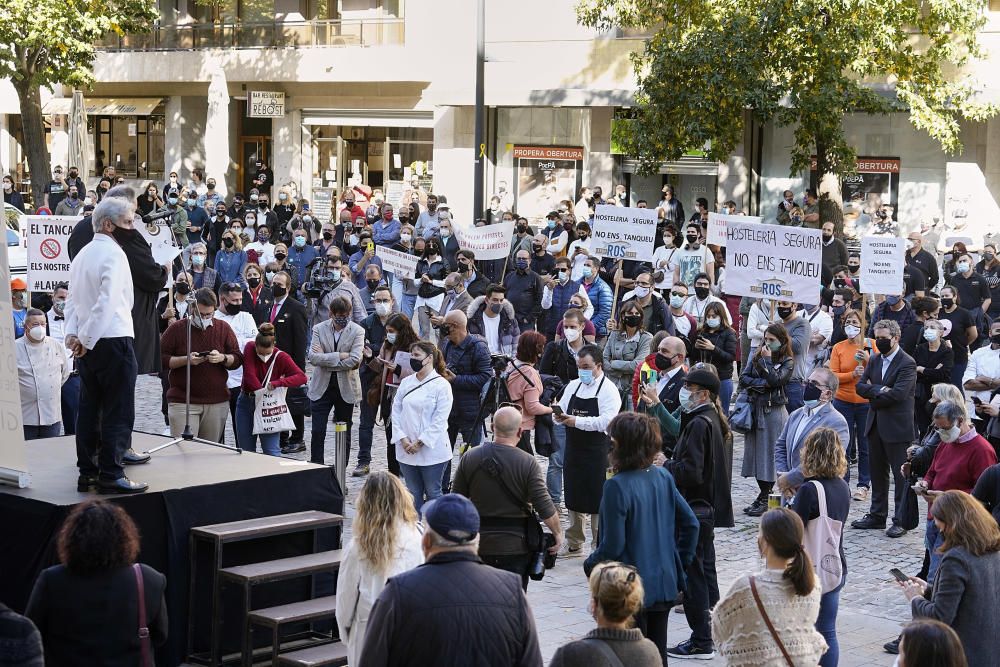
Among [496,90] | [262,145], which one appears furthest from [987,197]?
[262,145]

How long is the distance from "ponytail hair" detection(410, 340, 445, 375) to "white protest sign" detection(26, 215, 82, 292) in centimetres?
617

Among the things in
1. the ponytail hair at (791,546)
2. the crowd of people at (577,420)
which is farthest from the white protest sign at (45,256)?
the ponytail hair at (791,546)

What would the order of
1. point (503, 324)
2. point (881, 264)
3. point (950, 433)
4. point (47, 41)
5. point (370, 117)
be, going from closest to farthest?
point (950, 433), point (503, 324), point (881, 264), point (47, 41), point (370, 117)

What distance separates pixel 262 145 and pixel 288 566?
113 feet

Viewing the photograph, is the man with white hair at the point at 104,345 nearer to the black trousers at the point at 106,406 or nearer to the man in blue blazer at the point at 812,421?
the black trousers at the point at 106,406

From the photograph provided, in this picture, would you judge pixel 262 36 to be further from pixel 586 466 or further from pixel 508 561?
pixel 508 561

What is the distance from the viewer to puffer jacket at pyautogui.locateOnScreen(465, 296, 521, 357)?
14.7 meters

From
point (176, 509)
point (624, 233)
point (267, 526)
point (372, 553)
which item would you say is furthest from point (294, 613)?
point (624, 233)

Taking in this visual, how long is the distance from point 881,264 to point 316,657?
1035cm

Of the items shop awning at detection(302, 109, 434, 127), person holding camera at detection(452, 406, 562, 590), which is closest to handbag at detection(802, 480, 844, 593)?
person holding camera at detection(452, 406, 562, 590)

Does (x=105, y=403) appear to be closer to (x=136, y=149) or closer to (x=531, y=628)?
(x=531, y=628)

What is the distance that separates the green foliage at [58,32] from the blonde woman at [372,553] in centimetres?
2878

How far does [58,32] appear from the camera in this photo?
32.5 meters

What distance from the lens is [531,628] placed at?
538 centimetres
